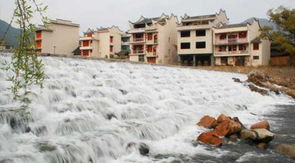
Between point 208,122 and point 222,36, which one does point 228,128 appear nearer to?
point 208,122

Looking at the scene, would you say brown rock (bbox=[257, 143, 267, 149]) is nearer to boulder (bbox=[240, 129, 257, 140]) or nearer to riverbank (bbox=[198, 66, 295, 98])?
boulder (bbox=[240, 129, 257, 140])

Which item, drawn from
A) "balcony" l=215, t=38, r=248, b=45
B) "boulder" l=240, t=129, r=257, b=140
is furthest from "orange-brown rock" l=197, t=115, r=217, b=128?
"balcony" l=215, t=38, r=248, b=45

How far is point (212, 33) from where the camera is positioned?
44.0m

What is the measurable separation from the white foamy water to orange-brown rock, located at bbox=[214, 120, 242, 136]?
71 cm

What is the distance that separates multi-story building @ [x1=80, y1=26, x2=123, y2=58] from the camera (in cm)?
5153

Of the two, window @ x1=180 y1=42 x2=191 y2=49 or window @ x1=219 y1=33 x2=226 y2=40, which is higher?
window @ x1=219 y1=33 x2=226 y2=40

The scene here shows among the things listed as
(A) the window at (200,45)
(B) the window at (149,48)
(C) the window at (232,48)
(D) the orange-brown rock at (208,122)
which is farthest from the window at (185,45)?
(D) the orange-brown rock at (208,122)

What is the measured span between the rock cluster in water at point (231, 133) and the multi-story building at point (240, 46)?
34162 mm

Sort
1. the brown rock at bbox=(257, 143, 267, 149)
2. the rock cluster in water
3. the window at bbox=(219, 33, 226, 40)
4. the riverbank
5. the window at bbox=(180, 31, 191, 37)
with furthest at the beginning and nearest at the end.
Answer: the window at bbox=(180, 31, 191, 37), the window at bbox=(219, 33, 226, 40), the riverbank, the rock cluster in water, the brown rock at bbox=(257, 143, 267, 149)

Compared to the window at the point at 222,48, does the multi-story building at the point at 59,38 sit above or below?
above

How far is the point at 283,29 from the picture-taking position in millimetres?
38188

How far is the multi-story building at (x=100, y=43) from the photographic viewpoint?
A: 169 ft

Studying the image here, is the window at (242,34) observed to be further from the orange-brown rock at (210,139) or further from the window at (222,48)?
the orange-brown rock at (210,139)

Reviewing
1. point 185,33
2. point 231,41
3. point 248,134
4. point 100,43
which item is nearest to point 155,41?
point 185,33
